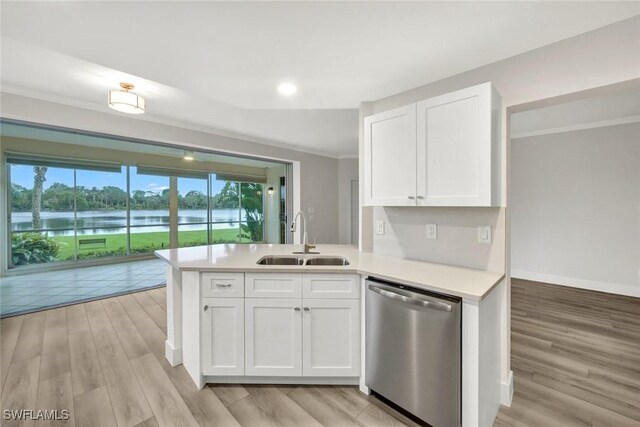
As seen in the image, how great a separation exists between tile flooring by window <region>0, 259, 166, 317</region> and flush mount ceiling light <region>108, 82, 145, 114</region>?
2.95 m

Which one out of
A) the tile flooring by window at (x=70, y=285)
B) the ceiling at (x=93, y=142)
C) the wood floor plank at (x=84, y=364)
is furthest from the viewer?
the ceiling at (x=93, y=142)

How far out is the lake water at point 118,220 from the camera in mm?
5176

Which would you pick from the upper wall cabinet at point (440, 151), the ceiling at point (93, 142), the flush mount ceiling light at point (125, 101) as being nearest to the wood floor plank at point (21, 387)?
the flush mount ceiling light at point (125, 101)

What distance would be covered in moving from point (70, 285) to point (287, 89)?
15.8 feet

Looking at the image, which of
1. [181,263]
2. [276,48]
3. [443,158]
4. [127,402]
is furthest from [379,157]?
[127,402]

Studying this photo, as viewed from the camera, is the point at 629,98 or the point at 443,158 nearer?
the point at 443,158

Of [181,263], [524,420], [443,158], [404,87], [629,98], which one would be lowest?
[524,420]

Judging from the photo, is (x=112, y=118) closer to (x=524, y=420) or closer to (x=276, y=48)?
(x=276, y=48)

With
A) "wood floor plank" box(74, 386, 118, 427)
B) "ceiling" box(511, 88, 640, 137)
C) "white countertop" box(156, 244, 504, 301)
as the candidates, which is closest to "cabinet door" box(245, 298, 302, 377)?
"white countertop" box(156, 244, 504, 301)

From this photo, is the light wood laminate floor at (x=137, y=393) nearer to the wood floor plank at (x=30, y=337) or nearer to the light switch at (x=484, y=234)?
the wood floor plank at (x=30, y=337)

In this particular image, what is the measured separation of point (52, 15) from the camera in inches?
56.4

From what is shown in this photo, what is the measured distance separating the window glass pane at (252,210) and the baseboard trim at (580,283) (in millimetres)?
5957

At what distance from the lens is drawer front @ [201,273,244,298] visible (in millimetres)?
1901

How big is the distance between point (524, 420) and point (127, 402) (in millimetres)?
2584
